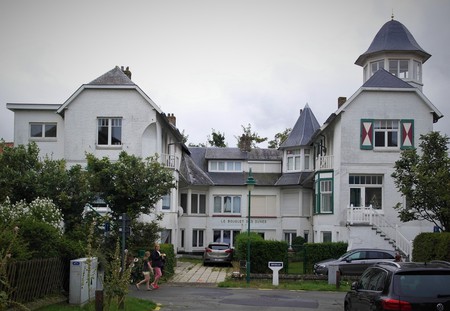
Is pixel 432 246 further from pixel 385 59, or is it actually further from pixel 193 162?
pixel 193 162

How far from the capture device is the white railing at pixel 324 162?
3966cm

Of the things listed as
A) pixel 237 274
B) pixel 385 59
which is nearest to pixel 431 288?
pixel 237 274

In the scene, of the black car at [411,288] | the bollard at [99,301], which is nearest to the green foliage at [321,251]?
the bollard at [99,301]

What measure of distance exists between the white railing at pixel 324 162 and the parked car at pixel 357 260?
31.3 feet

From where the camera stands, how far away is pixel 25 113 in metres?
37.4

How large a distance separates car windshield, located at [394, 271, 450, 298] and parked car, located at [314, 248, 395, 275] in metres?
19.0

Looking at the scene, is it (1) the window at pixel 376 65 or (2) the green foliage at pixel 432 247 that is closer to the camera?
(2) the green foliage at pixel 432 247

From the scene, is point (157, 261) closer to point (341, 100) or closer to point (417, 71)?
point (341, 100)

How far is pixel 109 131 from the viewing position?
35.8 meters

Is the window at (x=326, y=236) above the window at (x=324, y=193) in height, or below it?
below

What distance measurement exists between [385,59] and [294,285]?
22639 millimetres

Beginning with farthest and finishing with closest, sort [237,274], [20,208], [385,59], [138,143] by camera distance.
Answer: [385,59]
[138,143]
[237,274]
[20,208]

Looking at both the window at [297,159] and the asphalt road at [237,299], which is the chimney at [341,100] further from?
the asphalt road at [237,299]

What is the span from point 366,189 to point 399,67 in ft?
38.6
